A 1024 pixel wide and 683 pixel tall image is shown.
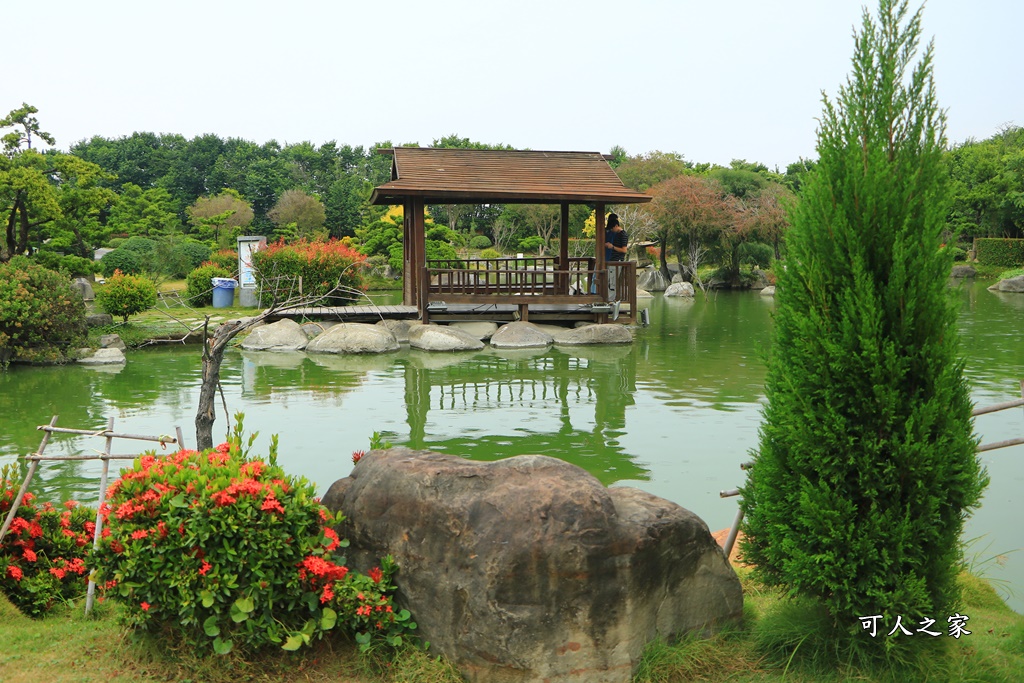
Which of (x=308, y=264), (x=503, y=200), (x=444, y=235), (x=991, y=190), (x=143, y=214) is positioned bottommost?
(x=308, y=264)

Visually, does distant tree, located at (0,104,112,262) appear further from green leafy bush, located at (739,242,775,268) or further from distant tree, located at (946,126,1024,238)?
distant tree, located at (946,126,1024,238)

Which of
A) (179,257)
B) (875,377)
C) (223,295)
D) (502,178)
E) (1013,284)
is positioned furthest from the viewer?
(1013,284)

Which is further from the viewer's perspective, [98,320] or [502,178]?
[502,178]

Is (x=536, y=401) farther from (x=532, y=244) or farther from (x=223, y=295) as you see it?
(x=532, y=244)

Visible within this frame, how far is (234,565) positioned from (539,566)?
113cm

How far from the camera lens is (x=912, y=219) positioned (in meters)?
3.37

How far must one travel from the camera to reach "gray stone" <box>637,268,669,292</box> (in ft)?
107

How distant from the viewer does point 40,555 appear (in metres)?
4.45

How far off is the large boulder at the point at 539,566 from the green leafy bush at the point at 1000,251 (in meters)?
35.0

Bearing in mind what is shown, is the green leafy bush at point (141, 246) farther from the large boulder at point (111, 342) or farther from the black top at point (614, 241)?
the black top at point (614, 241)

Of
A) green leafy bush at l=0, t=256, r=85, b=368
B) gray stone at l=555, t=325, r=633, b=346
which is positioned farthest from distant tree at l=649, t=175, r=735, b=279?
green leafy bush at l=0, t=256, r=85, b=368

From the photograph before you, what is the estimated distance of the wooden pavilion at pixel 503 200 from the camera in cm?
1692

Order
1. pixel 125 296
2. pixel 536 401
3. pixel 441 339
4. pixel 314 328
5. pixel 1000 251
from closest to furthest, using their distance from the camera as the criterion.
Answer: pixel 536 401
pixel 441 339
pixel 125 296
pixel 314 328
pixel 1000 251

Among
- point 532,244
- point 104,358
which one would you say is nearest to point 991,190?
point 532,244
